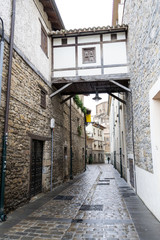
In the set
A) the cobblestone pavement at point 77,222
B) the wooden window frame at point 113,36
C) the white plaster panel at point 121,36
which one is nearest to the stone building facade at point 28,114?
the cobblestone pavement at point 77,222

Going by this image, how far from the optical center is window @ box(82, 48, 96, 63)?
29.1 feet

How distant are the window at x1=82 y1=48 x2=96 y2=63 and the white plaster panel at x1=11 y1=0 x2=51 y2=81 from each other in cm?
169

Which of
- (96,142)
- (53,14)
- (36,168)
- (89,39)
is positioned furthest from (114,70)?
(96,142)

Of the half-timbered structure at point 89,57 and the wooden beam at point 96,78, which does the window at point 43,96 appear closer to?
the half-timbered structure at point 89,57

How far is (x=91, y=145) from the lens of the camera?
111ft

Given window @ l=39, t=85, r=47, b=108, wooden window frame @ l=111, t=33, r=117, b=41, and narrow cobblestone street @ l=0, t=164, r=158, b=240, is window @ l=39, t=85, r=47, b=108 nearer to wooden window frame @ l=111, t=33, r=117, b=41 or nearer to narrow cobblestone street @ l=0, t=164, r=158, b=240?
narrow cobblestone street @ l=0, t=164, r=158, b=240

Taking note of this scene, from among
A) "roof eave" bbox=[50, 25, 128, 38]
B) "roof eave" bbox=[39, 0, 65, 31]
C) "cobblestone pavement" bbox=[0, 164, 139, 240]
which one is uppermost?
"roof eave" bbox=[39, 0, 65, 31]

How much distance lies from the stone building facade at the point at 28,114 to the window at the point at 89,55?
155 centimetres

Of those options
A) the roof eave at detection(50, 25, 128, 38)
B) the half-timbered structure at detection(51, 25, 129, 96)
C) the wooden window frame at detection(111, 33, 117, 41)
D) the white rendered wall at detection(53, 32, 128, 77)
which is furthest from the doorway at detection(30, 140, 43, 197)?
the wooden window frame at detection(111, 33, 117, 41)

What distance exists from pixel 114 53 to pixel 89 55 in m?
1.10

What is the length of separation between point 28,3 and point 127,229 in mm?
6957

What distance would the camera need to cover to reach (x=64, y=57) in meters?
9.04

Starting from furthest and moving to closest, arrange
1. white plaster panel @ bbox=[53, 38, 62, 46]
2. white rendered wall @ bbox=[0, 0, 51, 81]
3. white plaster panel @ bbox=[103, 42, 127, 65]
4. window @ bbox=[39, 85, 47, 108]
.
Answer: white plaster panel @ bbox=[53, 38, 62, 46], white plaster panel @ bbox=[103, 42, 127, 65], window @ bbox=[39, 85, 47, 108], white rendered wall @ bbox=[0, 0, 51, 81]

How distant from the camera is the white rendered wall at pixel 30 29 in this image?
5.11 metres
